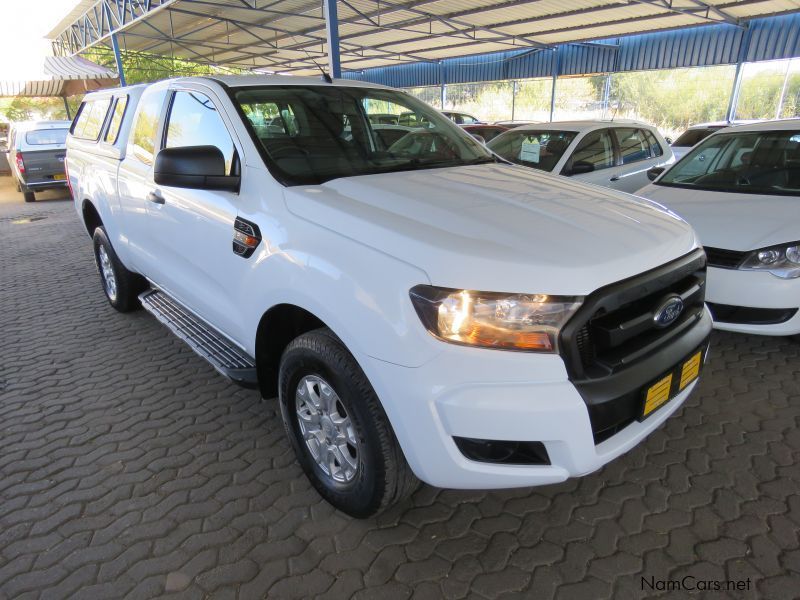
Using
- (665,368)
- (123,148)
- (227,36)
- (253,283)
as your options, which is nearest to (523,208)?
(665,368)

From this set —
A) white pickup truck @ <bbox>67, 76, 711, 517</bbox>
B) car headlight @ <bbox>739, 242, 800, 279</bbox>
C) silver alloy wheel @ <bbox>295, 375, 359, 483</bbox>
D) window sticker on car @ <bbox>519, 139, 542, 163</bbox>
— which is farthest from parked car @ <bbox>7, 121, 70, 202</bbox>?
car headlight @ <bbox>739, 242, 800, 279</bbox>

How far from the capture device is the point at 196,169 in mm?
2264

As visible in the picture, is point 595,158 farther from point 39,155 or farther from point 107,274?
point 39,155

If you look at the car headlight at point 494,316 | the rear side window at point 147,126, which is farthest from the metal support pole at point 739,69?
the car headlight at point 494,316

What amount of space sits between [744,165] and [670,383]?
134 inches

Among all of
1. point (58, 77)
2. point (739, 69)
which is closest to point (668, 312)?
point (739, 69)

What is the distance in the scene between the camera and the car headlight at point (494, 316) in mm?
1652

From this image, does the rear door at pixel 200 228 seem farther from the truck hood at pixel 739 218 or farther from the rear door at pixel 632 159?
the rear door at pixel 632 159

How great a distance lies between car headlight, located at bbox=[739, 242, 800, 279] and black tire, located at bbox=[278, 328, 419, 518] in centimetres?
273

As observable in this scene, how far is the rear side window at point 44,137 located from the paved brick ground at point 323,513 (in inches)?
445

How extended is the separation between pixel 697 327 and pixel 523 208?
907mm

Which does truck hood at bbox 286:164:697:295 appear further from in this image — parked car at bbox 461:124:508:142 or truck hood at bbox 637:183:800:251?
parked car at bbox 461:124:508:142

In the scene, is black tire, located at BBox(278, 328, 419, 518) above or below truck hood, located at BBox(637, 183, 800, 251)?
below

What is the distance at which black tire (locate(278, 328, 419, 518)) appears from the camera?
6.09 ft
